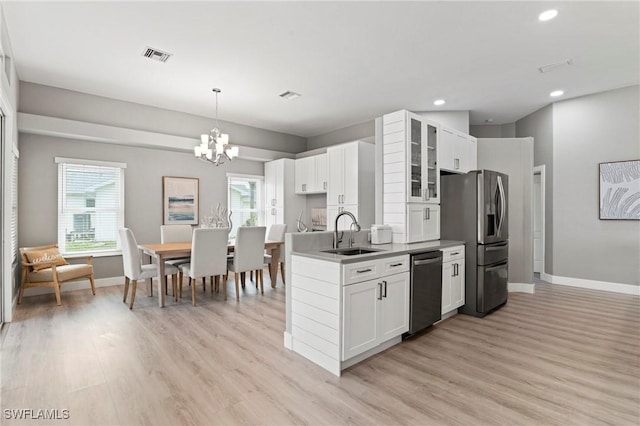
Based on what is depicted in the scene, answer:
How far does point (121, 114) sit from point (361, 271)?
4923 mm

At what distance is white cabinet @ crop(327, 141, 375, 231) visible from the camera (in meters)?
5.68

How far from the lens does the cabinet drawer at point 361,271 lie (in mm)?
2373

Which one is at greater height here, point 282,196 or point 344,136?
point 344,136

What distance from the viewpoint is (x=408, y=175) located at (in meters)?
3.52

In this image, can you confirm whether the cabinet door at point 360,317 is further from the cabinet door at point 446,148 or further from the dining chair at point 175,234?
the dining chair at point 175,234

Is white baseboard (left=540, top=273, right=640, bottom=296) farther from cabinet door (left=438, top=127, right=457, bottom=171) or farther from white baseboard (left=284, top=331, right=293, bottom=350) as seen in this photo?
white baseboard (left=284, top=331, right=293, bottom=350)

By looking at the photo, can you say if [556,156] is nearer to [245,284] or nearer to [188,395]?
[245,284]

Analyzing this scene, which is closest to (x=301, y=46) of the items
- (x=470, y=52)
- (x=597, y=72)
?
(x=470, y=52)

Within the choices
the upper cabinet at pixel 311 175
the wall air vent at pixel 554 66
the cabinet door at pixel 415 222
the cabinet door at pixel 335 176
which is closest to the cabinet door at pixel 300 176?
the upper cabinet at pixel 311 175

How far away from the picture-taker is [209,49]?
11.6ft

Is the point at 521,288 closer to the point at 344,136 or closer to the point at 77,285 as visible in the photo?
the point at 344,136

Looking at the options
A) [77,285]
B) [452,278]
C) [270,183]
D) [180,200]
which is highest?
[270,183]

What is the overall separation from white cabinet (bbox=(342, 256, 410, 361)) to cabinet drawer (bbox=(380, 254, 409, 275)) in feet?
0.06

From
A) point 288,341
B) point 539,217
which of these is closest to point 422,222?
point 288,341
